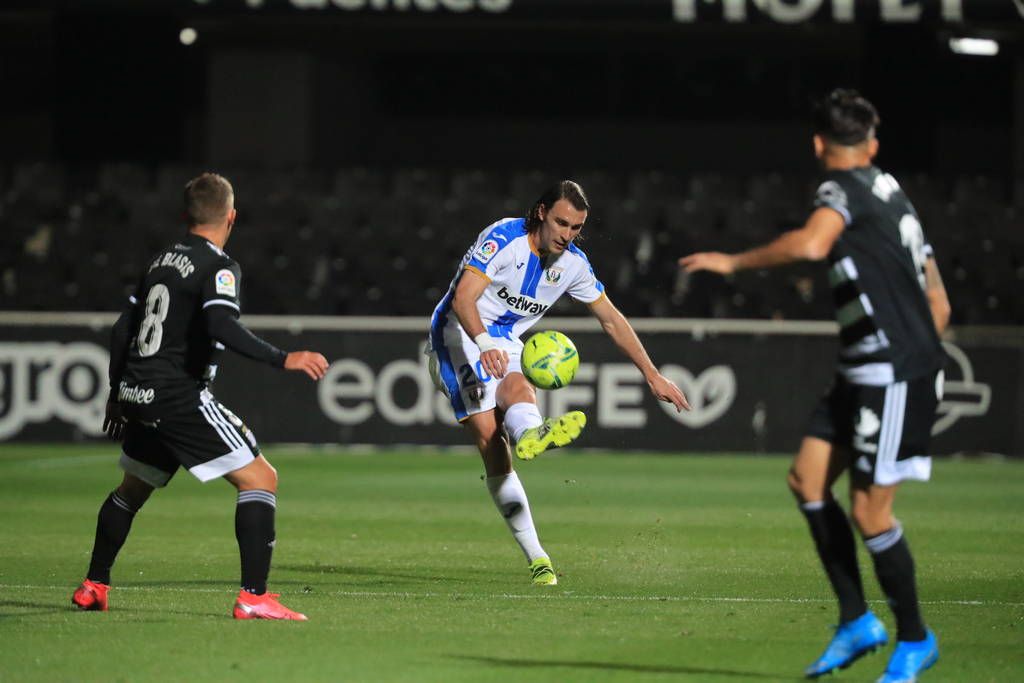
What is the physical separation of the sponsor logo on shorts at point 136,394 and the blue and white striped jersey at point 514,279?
2.05m

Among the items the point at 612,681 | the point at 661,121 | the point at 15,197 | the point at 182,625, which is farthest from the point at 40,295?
the point at 612,681

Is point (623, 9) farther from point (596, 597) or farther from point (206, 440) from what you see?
point (206, 440)

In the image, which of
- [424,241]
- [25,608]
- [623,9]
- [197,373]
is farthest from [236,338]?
[623,9]

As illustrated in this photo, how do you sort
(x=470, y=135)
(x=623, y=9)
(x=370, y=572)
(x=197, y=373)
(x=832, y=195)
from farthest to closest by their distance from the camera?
1. (x=470, y=135)
2. (x=623, y=9)
3. (x=370, y=572)
4. (x=197, y=373)
5. (x=832, y=195)

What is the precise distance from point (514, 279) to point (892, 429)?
3.41 metres

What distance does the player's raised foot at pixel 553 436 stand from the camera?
789cm

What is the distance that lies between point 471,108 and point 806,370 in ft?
35.5

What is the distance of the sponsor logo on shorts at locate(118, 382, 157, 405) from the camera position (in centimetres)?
700

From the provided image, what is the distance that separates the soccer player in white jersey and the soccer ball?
0.36 feet

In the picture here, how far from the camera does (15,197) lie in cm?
2097

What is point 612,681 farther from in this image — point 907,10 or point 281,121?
point 281,121

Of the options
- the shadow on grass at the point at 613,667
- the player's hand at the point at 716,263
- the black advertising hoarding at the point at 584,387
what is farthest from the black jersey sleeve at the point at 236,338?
the black advertising hoarding at the point at 584,387

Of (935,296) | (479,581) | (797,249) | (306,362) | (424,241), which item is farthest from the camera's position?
(424,241)

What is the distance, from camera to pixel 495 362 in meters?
7.90
